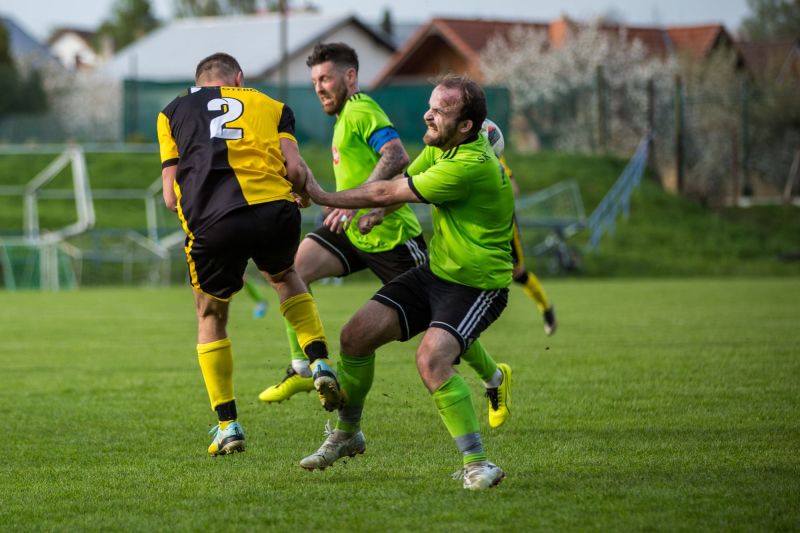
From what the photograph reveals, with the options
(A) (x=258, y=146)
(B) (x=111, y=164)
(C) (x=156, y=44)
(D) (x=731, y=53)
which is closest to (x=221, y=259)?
(A) (x=258, y=146)

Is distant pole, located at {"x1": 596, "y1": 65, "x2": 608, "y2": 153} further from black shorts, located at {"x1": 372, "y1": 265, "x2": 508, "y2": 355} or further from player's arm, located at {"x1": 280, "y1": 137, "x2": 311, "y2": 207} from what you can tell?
black shorts, located at {"x1": 372, "y1": 265, "x2": 508, "y2": 355}

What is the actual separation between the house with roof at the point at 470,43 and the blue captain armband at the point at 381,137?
128 feet

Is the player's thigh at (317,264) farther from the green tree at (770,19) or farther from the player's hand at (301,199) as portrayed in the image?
the green tree at (770,19)

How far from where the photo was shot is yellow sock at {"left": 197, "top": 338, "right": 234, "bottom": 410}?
6082 mm

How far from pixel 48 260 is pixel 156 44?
135ft

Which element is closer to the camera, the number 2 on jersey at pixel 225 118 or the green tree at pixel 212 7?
the number 2 on jersey at pixel 225 118

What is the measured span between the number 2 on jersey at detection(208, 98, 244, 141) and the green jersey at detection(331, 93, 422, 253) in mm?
1787

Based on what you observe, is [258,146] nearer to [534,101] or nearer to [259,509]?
[259,509]

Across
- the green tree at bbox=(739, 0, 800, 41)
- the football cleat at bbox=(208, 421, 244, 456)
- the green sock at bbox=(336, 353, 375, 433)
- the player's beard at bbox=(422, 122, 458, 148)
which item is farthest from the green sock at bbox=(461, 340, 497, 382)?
the green tree at bbox=(739, 0, 800, 41)

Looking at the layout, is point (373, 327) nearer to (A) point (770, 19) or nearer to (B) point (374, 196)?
(B) point (374, 196)

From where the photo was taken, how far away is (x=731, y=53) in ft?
160

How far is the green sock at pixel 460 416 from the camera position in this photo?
17.0 feet

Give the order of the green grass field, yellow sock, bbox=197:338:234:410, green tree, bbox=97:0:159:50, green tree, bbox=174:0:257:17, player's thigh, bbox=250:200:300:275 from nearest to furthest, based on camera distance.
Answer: the green grass field, player's thigh, bbox=250:200:300:275, yellow sock, bbox=197:338:234:410, green tree, bbox=174:0:257:17, green tree, bbox=97:0:159:50

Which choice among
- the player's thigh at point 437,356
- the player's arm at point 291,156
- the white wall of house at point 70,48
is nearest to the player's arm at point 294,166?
the player's arm at point 291,156
